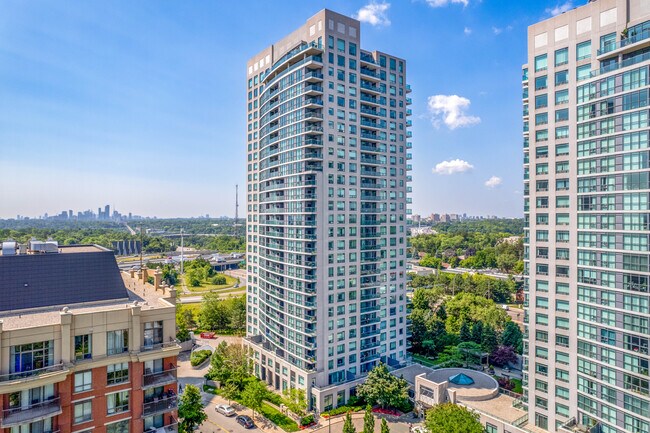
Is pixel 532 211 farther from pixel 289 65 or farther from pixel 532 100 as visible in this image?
pixel 289 65

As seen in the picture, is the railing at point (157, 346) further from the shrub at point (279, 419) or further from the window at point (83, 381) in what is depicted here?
the shrub at point (279, 419)

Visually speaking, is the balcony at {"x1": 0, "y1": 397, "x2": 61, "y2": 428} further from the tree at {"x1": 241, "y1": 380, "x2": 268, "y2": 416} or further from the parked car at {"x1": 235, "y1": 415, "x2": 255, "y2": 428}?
the parked car at {"x1": 235, "y1": 415, "x2": 255, "y2": 428}

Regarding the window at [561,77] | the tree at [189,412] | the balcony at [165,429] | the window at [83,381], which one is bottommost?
the tree at [189,412]

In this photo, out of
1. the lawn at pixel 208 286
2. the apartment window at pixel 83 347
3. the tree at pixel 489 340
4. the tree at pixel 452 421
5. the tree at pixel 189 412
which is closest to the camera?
the apartment window at pixel 83 347

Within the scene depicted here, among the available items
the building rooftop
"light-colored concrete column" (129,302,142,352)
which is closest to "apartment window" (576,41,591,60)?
the building rooftop

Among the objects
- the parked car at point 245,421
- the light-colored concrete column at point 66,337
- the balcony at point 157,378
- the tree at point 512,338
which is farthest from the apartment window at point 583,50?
the parked car at point 245,421

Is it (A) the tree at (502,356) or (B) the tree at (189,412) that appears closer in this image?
(B) the tree at (189,412)
